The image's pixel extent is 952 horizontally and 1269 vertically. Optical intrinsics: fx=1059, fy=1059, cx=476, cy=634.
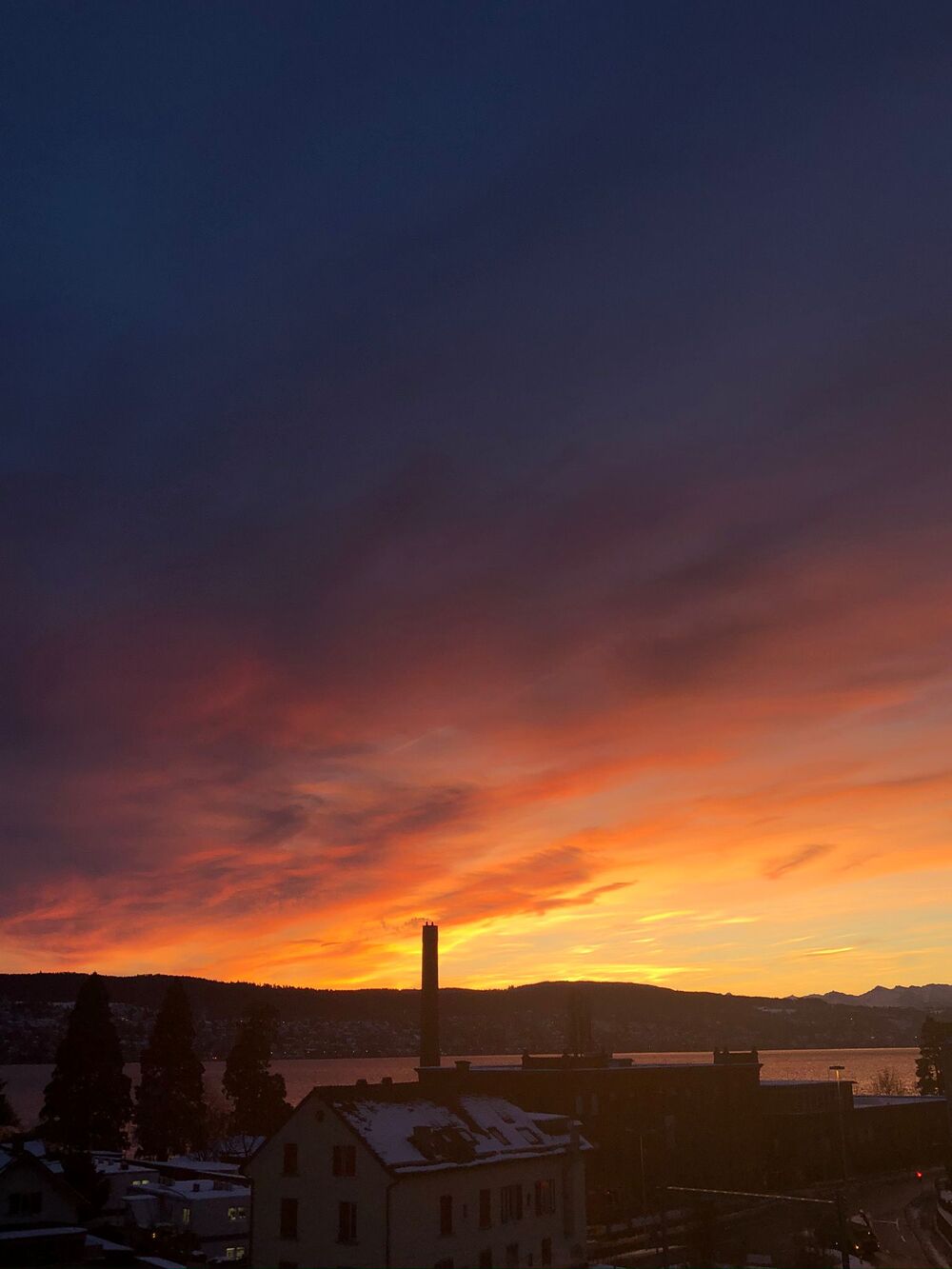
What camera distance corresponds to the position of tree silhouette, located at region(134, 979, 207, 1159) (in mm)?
110250

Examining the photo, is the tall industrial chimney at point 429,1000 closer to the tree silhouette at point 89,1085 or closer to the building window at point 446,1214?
the tree silhouette at point 89,1085

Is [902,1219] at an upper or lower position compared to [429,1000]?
lower

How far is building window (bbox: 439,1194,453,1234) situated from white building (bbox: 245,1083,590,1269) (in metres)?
0.06

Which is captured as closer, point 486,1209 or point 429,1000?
point 486,1209

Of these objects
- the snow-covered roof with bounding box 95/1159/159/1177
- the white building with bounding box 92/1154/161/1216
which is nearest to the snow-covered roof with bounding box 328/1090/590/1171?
the white building with bounding box 92/1154/161/1216

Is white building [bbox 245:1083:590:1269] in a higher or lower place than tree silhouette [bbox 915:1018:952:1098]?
higher

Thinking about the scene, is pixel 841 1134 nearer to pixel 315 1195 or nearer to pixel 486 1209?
pixel 486 1209

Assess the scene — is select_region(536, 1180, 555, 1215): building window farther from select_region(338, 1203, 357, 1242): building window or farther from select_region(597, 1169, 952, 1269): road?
select_region(338, 1203, 357, 1242): building window

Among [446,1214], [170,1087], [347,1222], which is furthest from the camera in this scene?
[170,1087]

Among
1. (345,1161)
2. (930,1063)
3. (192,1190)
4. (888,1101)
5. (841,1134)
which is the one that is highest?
(345,1161)

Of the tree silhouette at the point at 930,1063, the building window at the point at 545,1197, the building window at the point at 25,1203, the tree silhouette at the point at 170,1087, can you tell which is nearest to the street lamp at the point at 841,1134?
the tree silhouette at the point at 930,1063

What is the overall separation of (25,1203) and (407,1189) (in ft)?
97.2

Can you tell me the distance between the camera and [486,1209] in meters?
55.0

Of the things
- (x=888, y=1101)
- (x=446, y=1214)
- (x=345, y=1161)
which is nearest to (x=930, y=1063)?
(x=888, y=1101)
